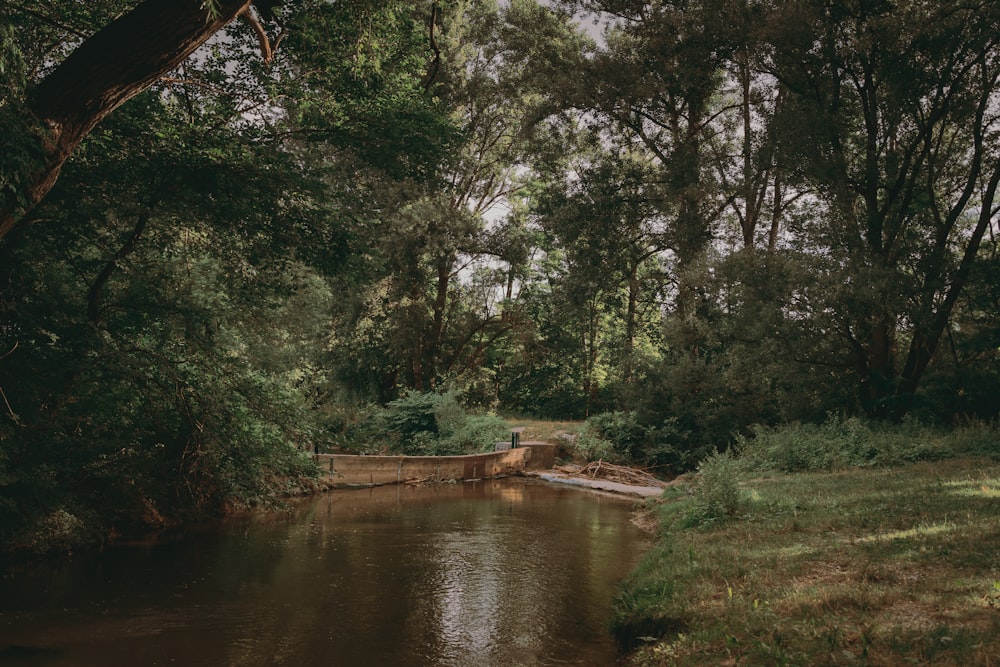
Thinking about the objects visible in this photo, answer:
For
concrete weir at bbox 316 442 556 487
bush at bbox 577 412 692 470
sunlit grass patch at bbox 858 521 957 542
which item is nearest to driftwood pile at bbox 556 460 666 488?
bush at bbox 577 412 692 470

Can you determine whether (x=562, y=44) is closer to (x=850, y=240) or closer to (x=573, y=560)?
(x=850, y=240)

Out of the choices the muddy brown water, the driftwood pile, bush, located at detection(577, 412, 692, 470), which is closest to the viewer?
the muddy brown water

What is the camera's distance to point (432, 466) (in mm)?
19781

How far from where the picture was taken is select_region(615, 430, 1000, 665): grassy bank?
14.6 feet

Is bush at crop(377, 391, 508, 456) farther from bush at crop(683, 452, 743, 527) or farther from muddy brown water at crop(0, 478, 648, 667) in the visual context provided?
bush at crop(683, 452, 743, 527)

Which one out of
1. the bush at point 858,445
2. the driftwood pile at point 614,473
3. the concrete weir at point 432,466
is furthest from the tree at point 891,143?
the concrete weir at point 432,466

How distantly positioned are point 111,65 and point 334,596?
621cm

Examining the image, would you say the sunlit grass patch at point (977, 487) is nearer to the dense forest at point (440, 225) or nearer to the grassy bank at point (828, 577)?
the grassy bank at point (828, 577)

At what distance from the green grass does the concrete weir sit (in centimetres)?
1038

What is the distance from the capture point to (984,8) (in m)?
14.7

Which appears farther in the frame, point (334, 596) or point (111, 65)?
point (334, 596)

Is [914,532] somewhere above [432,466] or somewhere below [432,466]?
above

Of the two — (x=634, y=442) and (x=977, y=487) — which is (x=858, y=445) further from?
(x=634, y=442)

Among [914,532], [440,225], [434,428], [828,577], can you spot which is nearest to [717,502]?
[914,532]
